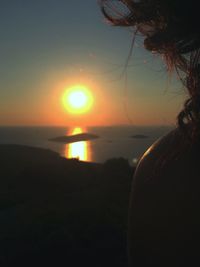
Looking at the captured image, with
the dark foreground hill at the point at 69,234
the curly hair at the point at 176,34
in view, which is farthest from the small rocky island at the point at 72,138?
the curly hair at the point at 176,34

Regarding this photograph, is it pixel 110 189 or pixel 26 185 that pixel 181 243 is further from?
pixel 26 185

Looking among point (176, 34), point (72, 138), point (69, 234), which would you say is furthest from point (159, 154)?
point (72, 138)

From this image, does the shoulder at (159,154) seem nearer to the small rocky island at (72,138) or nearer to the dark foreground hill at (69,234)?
the dark foreground hill at (69,234)

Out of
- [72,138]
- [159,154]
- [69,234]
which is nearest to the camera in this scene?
[159,154]

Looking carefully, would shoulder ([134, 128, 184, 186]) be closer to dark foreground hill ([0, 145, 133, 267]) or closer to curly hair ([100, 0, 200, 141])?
curly hair ([100, 0, 200, 141])

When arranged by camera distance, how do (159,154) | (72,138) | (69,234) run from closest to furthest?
(159,154)
(69,234)
(72,138)

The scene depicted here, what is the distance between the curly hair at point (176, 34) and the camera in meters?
1.18

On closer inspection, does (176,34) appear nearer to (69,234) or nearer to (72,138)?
(69,234)

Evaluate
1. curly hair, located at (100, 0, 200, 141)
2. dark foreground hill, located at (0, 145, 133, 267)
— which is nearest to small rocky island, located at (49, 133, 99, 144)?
dark foreground hill, located at (0, 145, 133, 267)

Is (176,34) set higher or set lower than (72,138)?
lower

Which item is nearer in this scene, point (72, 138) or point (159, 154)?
point (159, 154)

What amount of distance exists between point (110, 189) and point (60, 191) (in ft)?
15.7

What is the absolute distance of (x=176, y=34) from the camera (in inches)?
50.0

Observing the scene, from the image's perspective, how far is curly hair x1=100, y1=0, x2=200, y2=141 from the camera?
118 cm
